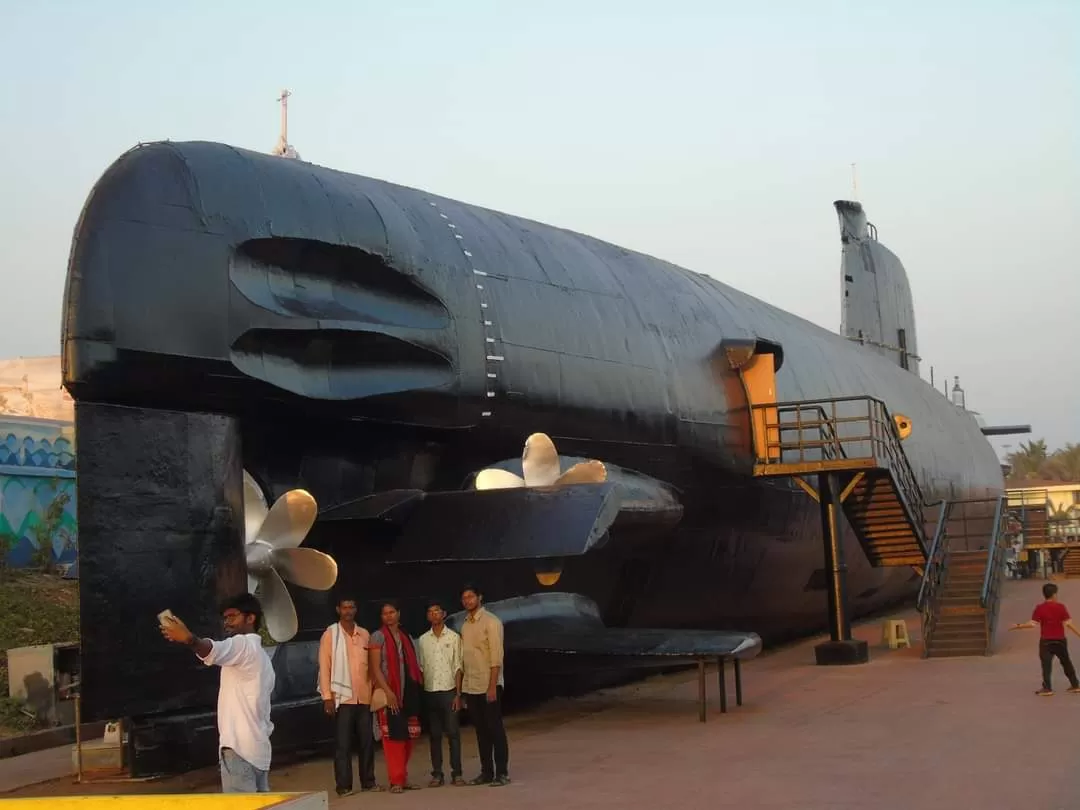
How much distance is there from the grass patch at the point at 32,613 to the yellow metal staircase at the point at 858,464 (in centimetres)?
943

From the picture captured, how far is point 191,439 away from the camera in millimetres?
9992

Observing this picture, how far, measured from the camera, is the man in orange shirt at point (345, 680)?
938 cm

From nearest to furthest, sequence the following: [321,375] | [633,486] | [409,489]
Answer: [321,375] → [409,489] → [633,486]

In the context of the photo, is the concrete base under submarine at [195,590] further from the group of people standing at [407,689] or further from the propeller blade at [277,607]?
the group of people standing at [407,689]

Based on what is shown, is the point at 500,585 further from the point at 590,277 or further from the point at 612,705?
the point at 590,277

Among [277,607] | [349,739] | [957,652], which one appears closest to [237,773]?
[349,739]

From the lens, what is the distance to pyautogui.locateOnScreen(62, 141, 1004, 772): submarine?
9672 millimetres

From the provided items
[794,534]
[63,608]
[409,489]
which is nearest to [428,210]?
[409,489]

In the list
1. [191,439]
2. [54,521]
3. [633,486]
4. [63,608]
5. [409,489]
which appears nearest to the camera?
[191,439]

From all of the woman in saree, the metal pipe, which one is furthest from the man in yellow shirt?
the metal pipe

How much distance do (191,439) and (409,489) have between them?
2.30m

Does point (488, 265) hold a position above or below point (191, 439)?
above

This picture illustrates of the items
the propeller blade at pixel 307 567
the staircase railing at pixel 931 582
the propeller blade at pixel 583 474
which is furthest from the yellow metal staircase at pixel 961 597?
the propeller blade at pixel 307 567

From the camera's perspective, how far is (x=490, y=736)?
31.9 feet
